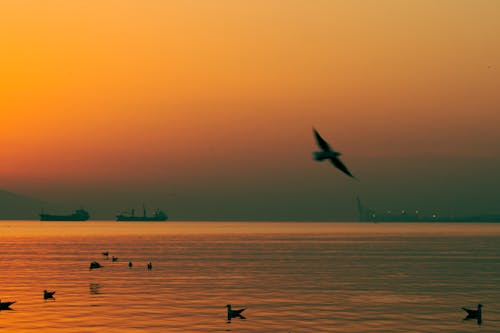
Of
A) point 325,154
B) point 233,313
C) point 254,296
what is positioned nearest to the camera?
point 325,154

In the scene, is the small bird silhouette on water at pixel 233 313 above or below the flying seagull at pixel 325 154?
below

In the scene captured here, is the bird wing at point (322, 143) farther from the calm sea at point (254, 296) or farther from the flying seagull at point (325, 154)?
the calm sea at point (254, 296)

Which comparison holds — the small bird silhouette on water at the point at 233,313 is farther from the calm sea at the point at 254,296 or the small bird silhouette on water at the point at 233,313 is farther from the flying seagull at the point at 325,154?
the flying seagull at the point at 325,154

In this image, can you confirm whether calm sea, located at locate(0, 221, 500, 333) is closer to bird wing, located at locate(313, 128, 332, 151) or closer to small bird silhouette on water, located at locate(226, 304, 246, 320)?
small bird silhouette on water, located at locate(226, 304, 246, 320)

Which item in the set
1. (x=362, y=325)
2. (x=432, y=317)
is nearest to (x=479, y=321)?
(x=432, y=317)

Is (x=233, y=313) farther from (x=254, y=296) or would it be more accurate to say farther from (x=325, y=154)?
(x=325, y=154)

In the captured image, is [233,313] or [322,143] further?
[233,313]

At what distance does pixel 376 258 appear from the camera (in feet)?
457

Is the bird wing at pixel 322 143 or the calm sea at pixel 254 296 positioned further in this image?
the calm sea at pixel 254 296

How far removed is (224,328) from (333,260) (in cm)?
7856

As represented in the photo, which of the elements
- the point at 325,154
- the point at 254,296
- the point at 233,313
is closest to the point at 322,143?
the point at 325,154

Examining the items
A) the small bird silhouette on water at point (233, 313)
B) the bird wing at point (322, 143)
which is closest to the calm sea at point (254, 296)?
the small bird silhouette on water at point (233, 313)

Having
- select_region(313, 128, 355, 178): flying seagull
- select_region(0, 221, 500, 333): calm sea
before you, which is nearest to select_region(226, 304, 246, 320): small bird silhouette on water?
select_region(0, 221, 500, 333): calm sea

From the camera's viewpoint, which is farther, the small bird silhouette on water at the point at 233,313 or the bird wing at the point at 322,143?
the small bird silhouette on water at the point at 233,313
